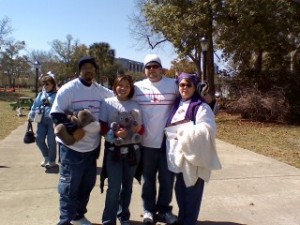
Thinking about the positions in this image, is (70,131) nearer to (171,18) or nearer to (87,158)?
(87,158)

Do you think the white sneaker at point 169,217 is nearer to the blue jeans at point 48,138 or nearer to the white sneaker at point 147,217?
the white sneaker at point 147,217

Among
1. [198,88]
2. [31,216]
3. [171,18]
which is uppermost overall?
[171,18]

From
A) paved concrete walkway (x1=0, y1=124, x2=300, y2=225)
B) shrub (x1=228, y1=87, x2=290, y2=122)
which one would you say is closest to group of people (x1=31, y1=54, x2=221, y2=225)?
paved concrete walkway (x1=0, y1=124, x2=300, y2=225)

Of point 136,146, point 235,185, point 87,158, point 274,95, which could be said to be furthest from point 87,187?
point 274,95

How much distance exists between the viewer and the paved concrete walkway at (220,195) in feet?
14.9

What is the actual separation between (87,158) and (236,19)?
14.6 m

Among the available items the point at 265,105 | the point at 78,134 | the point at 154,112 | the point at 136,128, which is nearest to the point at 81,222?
the point at 78,134

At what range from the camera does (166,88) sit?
428 cm

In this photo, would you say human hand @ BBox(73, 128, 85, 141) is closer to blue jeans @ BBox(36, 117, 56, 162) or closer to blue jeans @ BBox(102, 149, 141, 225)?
blue jeans @ BBox(102, 149, 141, 225)

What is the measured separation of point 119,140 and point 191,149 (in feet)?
2.32

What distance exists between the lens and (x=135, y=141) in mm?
4027

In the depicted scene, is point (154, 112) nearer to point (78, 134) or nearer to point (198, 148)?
point (198, 148)

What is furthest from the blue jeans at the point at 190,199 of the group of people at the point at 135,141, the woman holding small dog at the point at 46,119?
the woman holding small dog at the point at 46,119

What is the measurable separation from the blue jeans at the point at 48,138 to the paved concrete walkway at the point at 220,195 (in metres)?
0.30
